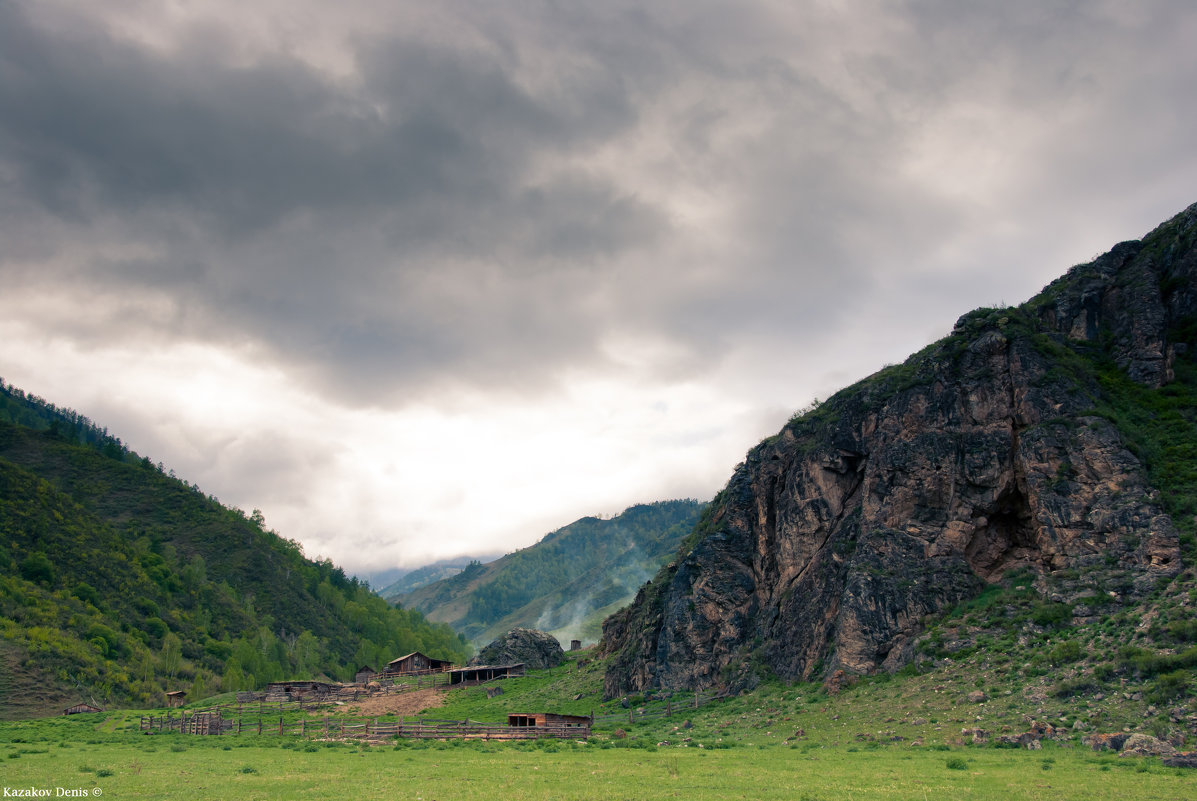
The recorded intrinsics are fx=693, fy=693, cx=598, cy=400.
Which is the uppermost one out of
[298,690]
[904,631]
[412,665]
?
[904,631]

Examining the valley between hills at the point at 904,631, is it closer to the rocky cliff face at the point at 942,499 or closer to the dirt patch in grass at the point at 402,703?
the rocky cliff face at the point at 942,499

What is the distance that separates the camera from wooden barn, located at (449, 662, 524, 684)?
329 feet

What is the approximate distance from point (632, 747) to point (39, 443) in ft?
711

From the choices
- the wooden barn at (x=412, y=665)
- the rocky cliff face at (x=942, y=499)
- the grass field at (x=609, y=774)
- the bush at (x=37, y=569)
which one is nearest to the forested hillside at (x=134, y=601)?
the bush at (x=37, y=569)

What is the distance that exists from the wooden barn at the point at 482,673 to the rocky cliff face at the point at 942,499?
2739 centimetres

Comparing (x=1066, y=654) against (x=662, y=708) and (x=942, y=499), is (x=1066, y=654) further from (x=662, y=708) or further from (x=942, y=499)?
(x=662, y=708)

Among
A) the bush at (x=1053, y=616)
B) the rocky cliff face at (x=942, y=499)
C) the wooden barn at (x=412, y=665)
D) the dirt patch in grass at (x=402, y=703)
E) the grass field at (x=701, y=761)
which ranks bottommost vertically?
the dirt patch in grass at (x=402, y=703)

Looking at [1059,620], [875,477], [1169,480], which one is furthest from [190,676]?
[1169,480]

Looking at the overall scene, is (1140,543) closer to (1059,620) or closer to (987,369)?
(1059,620)

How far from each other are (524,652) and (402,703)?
26.4 m

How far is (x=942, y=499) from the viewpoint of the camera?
62.4 meters

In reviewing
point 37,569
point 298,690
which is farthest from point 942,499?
point 37,569

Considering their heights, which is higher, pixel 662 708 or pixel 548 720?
pixel 548 720

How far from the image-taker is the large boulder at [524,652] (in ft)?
361
